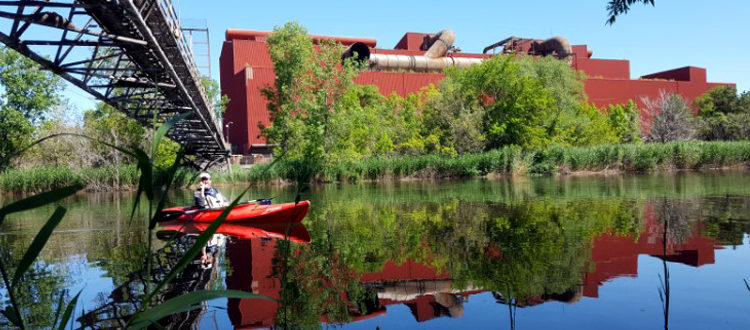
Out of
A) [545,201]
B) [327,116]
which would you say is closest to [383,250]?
A: [545,201]

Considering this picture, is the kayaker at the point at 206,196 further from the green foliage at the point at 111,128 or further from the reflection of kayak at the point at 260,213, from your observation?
the green foliage at the point at 111,128

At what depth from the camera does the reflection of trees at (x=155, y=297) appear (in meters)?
4.53

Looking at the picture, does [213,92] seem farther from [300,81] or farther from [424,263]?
[424,263]

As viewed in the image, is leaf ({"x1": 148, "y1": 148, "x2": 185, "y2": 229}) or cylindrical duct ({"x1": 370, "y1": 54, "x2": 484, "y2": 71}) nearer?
leaf ({"x1": 148, "y1": 148, "x2": 185, "y2": 229})

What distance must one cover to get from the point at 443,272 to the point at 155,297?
10.1ft

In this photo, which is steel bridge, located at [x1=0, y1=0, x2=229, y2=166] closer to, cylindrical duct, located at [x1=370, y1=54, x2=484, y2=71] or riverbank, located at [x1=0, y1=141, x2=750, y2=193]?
riverbank, located at [x1=0, y1=141, x2=750, y2=193]

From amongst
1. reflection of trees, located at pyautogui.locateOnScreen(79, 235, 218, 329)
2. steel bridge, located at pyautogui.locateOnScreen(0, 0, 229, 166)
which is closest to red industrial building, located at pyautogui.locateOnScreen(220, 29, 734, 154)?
steel bridge, located at pyautogui.locateOnScreen(0, 0, 229, 166)

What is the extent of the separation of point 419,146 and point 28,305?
29.1 meters

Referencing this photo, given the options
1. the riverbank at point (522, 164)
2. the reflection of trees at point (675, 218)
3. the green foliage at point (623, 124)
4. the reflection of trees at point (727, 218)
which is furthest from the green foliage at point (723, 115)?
the reflection of trees at point (675, 218)

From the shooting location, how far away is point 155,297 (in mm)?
5496

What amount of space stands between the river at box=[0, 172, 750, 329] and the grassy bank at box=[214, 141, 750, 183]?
19674mm

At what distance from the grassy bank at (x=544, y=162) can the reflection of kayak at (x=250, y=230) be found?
1916 cm

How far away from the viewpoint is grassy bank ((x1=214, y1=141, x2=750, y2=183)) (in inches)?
1243

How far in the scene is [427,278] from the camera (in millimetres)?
5973
